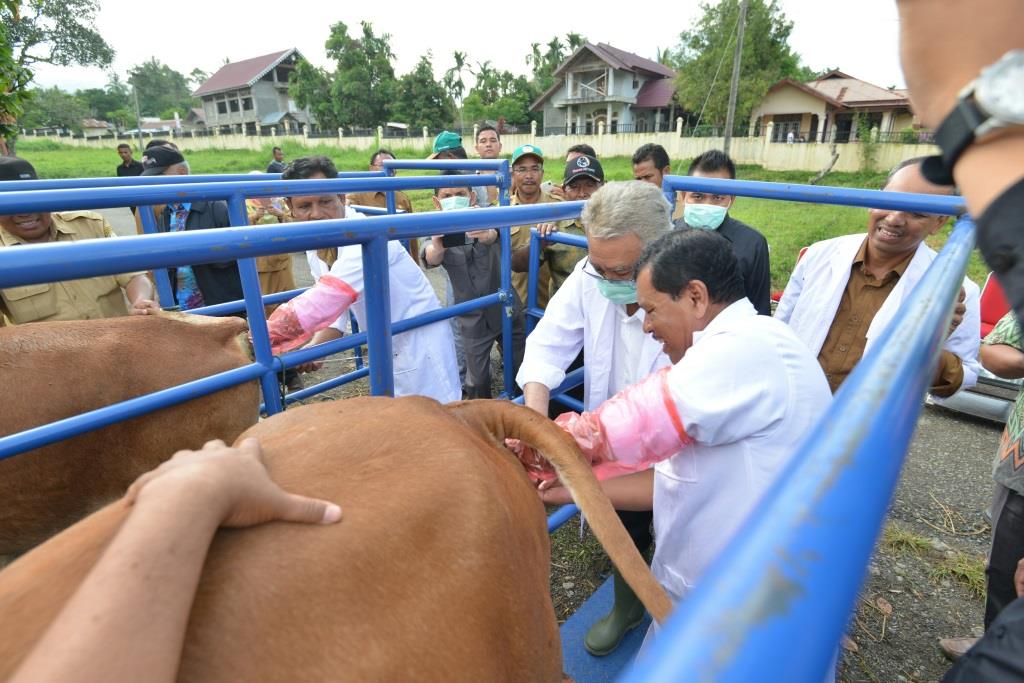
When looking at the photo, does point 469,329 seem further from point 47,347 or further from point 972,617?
point 972,617

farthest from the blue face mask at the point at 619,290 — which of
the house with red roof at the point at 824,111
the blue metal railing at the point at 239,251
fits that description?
the house with red roof at the point at 824,111

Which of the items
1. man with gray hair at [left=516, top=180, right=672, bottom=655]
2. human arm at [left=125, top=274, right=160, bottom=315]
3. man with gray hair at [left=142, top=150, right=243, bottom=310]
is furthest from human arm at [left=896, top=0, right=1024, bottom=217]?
man with gray hair at [left=142, top=150, right=243, bottom=310]

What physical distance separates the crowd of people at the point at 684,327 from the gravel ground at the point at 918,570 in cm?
45

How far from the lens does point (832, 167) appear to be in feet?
69.4

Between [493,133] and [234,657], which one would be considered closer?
[234,657]

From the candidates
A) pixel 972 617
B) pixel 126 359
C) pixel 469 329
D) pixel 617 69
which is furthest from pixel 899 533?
pixel 617 69

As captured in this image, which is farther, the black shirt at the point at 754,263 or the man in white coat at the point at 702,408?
the black shirt at the point at 754,263

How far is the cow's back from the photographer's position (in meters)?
0.71

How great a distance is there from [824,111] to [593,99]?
16.6 meters

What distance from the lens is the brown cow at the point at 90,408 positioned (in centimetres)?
181

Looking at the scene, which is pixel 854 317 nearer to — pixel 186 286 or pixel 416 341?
pixel 416 341

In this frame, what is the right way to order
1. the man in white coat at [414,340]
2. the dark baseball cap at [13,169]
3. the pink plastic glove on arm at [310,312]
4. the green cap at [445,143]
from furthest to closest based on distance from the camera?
1. the green cap at [445,143]
2. the dark baseball cap at [13,169]
3. the man in white coat at [414,340]
4. the pink plastic glove on arm at [310,312]

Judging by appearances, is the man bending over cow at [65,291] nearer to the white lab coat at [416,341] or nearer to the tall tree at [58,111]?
the white lab coat at [416,341]

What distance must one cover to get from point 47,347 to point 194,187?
2.51 ft
